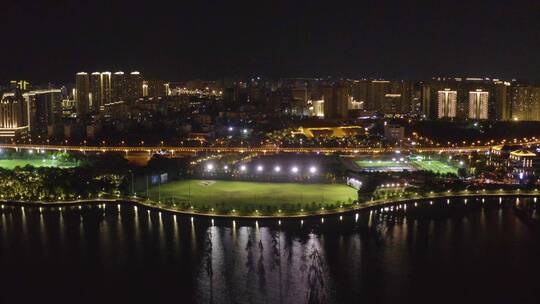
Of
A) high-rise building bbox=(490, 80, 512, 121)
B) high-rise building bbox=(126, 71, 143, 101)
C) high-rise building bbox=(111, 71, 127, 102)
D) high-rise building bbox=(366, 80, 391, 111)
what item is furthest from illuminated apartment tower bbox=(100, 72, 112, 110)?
high-rise building bbox=(490, 80, 512, 121)

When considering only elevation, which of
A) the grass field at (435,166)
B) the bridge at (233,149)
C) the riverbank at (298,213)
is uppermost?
the bridge at (233,149)

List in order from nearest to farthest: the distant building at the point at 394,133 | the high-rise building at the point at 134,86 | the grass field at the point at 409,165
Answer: the grass field at the point at 409,165 → the distant building at the point at 394,133 → the high-rise building at the point at 134,86

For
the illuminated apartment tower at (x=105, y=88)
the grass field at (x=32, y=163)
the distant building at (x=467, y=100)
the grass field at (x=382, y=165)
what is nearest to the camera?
the grass field at (x=382, y=165)

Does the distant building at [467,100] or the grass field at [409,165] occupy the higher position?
the distant building at [467,100]

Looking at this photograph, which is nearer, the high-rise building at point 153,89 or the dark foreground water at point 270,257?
the dark foreground water at point 270,257

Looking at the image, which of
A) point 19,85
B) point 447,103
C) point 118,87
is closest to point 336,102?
point 447,103

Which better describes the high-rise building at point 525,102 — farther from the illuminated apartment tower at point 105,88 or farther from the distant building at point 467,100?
the illuminated apartment tower at point 105,88

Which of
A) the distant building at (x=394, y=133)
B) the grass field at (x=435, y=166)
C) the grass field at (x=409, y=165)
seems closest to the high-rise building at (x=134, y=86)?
the distant building at (x=394, y=133)
